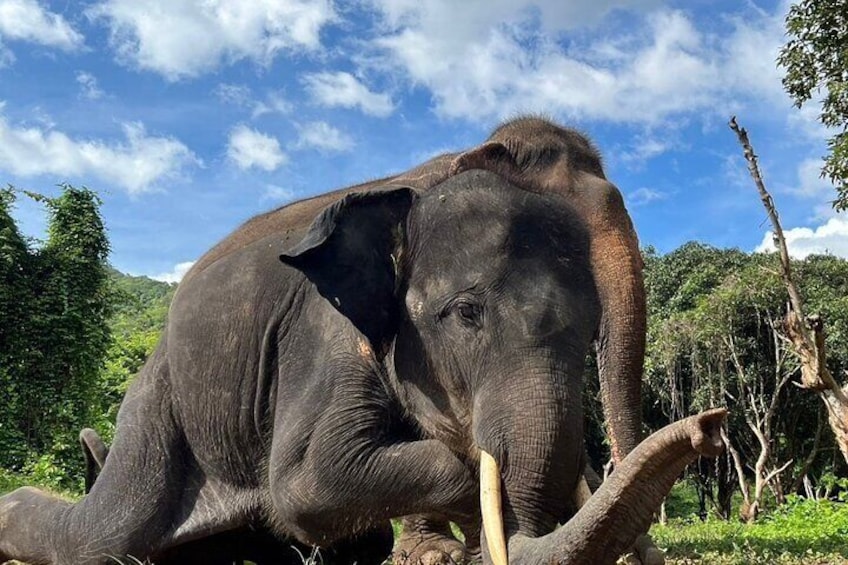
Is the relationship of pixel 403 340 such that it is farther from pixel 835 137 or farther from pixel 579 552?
pixel 835 137

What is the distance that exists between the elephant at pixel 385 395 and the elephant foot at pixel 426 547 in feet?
3.36

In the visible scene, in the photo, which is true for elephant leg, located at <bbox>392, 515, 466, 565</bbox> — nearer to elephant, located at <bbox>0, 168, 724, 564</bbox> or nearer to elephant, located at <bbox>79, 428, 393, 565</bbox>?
elephant, located at <bbox>79, 428, 393, 565</bbox>

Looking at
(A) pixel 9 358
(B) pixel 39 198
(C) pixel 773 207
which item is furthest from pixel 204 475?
(B) pixel 39 198

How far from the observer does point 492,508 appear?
2.72m

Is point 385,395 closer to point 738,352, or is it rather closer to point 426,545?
point 426,545

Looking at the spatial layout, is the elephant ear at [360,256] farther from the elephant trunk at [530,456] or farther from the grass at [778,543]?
the grass at [778,543]

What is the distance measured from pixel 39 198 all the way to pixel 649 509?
18.3m

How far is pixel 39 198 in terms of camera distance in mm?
18344

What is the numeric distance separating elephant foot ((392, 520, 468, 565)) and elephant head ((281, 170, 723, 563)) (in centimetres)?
146

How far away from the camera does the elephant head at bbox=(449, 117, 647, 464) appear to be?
2889mm

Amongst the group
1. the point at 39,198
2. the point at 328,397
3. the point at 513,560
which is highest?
the point at 39,198

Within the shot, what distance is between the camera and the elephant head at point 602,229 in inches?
114

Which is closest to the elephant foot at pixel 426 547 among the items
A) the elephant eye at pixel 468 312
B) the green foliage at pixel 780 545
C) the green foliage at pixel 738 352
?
the green foliage at pixel 780 545

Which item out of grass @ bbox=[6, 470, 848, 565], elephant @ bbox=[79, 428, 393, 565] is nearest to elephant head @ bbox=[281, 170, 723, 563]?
grass @ bbox=[6, 470, 848, 565]
